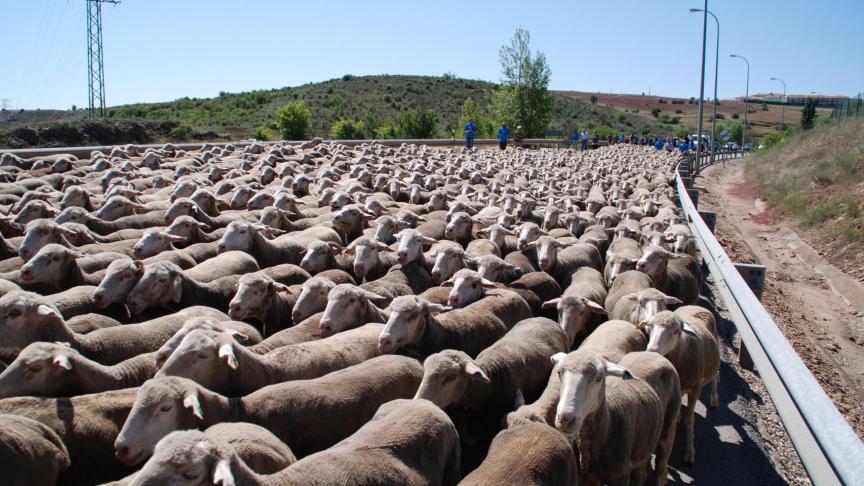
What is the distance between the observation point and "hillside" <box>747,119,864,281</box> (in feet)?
55.3

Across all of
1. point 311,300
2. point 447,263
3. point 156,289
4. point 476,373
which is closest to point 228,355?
point 476,373

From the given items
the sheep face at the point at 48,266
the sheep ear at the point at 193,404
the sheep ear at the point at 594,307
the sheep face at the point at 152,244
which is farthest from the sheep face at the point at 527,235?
the sheep ear at the point at 193,404

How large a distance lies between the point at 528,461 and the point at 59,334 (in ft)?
13.2

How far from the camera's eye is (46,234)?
316 inches

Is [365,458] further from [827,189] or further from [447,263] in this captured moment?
[827,189]

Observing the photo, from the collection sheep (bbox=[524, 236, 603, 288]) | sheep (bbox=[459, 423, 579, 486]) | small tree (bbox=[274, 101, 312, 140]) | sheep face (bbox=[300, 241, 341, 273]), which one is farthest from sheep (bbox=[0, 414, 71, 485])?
small tree (bbox=[274, 101, 312, 140])

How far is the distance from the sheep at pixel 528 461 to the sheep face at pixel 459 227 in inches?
252

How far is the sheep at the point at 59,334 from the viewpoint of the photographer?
536 centimetres

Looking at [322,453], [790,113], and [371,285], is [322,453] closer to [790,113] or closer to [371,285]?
[371,285]

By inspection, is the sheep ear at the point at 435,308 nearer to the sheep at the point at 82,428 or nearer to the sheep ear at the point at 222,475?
the sheep at the point at 82,428

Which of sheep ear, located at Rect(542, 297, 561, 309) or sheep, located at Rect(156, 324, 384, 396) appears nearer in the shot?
sheep, located at Rect(156, 324, 384, 396)

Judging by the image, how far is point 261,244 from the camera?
9344 millimetres

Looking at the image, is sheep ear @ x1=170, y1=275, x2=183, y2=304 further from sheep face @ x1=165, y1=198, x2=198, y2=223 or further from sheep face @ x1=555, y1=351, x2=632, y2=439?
sheep face @ x1=555, y1=351, x2=632, y2=439

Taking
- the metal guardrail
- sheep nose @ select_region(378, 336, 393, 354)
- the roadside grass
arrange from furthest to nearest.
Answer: the roadside grass
sheep nose @ select_region(378, 336, 393, 354)
the metal guardrail
